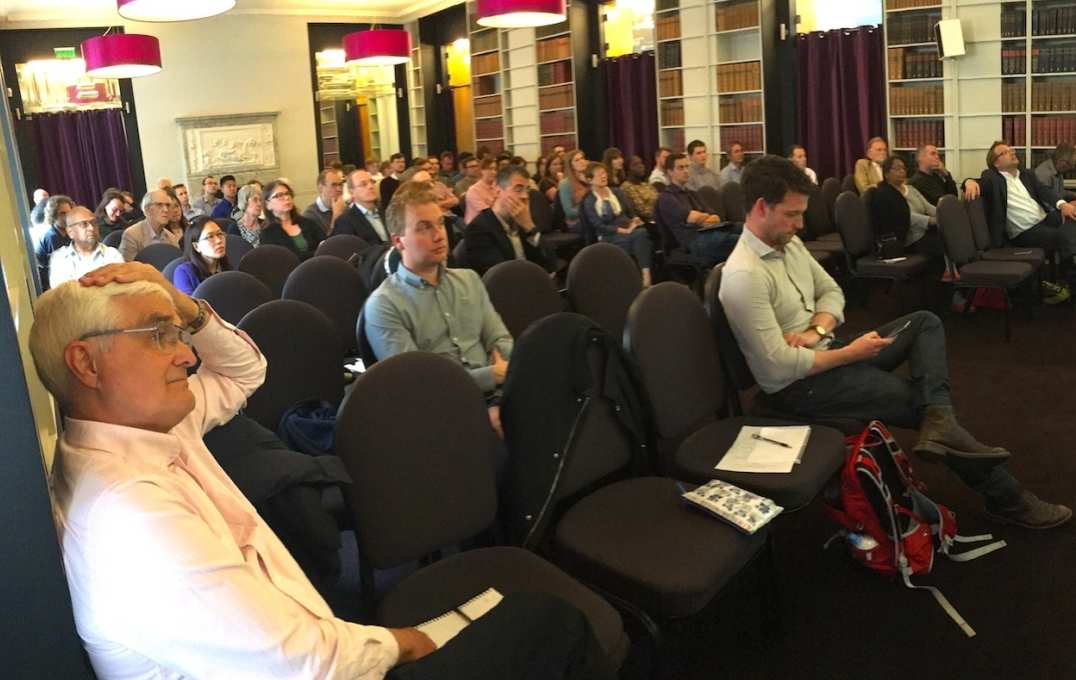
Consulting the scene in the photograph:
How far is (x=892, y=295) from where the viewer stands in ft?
22.7

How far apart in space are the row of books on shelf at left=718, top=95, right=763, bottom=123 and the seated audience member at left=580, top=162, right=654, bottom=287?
3087mm

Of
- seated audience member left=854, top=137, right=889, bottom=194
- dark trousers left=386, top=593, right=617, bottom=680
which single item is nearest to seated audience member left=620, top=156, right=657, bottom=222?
seated audience member left=854, top=137, right=889, bottom=194

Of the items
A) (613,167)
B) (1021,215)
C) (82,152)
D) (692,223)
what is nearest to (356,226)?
(692,223)

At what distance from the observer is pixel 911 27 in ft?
27.1

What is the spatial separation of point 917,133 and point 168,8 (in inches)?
256

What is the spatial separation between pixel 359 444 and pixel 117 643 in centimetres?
78

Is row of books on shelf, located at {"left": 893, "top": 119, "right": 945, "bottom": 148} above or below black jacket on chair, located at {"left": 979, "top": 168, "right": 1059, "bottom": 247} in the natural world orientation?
above

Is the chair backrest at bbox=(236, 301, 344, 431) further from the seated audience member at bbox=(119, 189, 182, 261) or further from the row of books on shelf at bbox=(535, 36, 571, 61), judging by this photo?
the row of books on shelf at bbox=(535, 36, 571, 61)

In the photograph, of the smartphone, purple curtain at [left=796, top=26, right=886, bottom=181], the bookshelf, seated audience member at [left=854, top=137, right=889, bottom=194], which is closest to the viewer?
the smartphone

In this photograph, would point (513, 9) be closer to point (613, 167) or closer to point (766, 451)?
point (613, 167)

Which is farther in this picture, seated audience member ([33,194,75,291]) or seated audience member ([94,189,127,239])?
seated audience member ([94,189,127,239])

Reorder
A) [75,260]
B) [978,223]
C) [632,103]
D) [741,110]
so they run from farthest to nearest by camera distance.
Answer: [632,103], [741,110], [978,223], [75,260]

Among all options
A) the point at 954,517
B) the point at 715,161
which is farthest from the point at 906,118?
the point at 954,517

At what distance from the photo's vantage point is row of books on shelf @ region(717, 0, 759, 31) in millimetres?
9203
